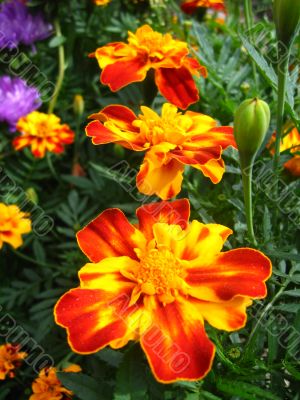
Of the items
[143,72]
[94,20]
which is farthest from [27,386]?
[94,20]

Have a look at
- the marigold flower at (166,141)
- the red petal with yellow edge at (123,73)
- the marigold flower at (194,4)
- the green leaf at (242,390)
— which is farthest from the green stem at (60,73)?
the green leaf at (242,390)

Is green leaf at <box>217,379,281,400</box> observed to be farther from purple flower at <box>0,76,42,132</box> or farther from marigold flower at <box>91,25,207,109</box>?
purple flower at <box>0,76,42,132</box>

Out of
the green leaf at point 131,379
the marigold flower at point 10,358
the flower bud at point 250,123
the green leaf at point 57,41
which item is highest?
the flower bud at point 250,123

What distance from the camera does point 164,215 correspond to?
544 mm

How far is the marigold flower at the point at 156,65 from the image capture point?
669mm

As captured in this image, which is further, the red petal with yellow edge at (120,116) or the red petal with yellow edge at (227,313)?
the red petal with yellow edge at (120,116)

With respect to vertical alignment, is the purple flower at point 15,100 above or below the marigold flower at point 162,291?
below

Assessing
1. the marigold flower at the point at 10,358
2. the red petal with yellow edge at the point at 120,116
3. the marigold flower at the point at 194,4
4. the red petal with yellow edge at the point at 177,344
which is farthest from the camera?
the marigold flower at the point at 194,4

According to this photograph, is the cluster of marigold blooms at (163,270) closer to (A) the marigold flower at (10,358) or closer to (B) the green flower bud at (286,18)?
(B) the green flower bud at (286,18)

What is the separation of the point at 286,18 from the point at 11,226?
1.68 ft

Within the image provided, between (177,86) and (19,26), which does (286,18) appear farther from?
(19,26)

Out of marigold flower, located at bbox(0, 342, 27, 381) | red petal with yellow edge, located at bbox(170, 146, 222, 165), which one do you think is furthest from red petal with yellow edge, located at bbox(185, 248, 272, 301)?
marigold flower, located at bbox(0, 342, 27, 381)

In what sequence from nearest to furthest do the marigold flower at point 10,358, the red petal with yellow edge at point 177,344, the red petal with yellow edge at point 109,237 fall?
the red petal with yellow edge at point 177,344 < the red petal with yellow edge at point 109,237 < the marigold flower at point 10,358

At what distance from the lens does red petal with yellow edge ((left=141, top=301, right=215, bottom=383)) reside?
15.6 inches
